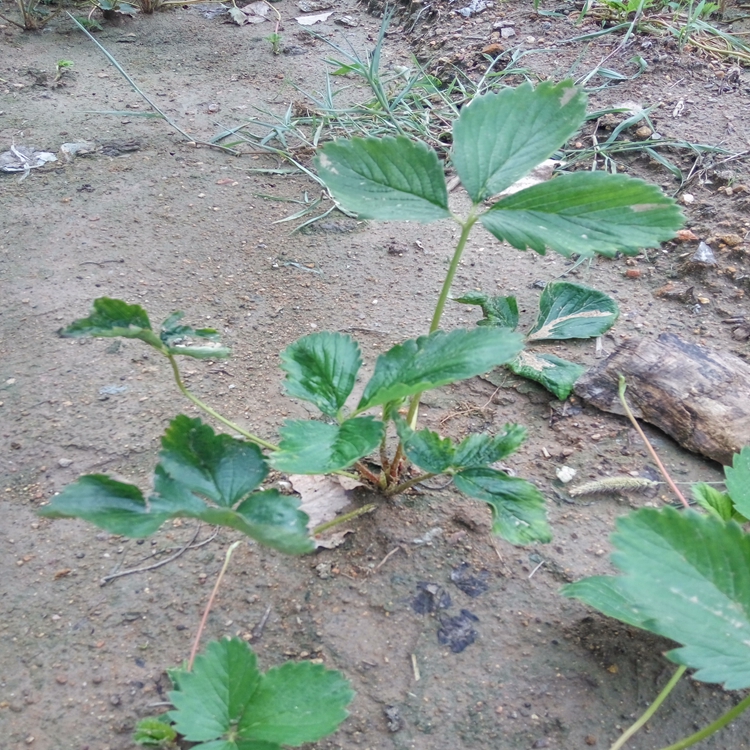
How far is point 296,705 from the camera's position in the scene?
2.49 feet

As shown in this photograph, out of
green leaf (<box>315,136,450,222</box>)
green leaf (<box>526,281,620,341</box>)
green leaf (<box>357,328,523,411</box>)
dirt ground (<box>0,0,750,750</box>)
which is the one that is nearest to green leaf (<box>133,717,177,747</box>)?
dirt ground (<box>0,0,750,750</box>)

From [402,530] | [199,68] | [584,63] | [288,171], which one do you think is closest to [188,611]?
[402,530]

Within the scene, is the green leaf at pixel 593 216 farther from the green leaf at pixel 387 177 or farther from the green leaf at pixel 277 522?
the green leaf at pixel 277 522

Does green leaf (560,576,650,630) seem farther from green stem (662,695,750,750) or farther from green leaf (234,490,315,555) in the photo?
green leaf (234,490,315,555)

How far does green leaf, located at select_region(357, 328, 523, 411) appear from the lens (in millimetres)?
791

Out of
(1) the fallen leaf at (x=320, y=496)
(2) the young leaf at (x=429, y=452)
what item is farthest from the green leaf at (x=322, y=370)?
(1) the fallen leaf at (x=320, y=496)

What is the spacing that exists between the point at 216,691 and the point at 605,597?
481mm

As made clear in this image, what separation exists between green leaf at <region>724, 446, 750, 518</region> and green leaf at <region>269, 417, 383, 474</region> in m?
0.49

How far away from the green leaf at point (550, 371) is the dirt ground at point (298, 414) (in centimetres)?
3

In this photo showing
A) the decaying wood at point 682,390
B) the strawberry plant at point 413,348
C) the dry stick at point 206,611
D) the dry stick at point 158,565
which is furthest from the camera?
the decaying wood at point 682,390

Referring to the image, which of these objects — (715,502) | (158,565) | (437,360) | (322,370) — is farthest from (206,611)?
(715,502)

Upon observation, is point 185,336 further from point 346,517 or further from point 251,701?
point 251,701

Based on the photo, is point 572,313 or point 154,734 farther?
point 572,313

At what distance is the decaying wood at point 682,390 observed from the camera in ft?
3.78
